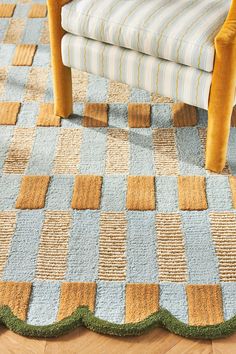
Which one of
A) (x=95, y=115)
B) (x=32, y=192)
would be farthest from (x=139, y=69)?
(x=32, y=192)

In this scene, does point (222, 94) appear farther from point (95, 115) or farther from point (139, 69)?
point (95, 115)

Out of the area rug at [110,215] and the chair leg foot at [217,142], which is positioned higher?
the chair leg foot at [217,142]

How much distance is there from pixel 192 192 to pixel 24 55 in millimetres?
967

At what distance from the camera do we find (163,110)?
193cm

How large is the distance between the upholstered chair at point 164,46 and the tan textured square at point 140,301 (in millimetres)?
481

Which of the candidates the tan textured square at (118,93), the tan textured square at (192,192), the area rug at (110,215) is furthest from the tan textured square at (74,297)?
the tan textured square at (118,93)

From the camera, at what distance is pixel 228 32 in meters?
1.42

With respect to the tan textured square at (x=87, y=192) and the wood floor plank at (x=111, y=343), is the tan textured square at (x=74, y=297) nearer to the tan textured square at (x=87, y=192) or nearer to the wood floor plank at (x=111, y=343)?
the wood floor plank at (x=111, y=343)

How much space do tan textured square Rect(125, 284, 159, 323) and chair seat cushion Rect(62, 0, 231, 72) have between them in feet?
1.91

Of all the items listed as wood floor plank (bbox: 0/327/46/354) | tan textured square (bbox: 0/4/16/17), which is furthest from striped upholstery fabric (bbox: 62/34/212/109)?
tan textured square (bbox: 0/4/16/17)

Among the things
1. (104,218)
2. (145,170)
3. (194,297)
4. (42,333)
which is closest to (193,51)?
(145,170)

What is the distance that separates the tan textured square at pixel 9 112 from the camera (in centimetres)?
190

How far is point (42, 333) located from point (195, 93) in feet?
2.41

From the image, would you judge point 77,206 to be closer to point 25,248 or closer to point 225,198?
point 25,248
